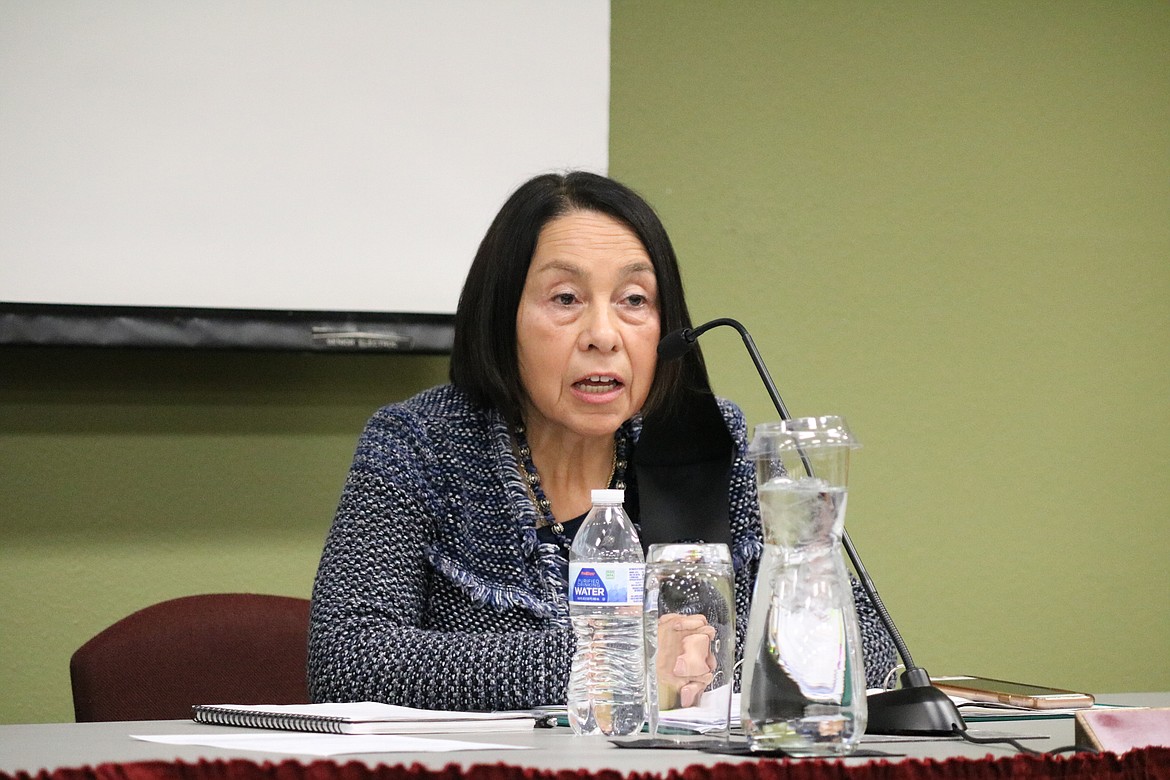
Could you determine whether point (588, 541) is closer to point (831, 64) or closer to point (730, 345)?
point (730, 345)

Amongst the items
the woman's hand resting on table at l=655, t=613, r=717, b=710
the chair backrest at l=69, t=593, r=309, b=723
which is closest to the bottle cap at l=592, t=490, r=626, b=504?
the woman's hand resting on table at l=655, t=613, r=717, b=710

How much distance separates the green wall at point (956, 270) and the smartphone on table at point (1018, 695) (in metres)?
1.36

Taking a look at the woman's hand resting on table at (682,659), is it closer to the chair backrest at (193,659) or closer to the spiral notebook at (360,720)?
the spiral notebook at (360,720)

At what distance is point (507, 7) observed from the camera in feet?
8.28

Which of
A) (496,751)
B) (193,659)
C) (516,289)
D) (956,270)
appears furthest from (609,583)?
(956,270)

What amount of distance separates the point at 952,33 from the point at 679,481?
69.4 inches

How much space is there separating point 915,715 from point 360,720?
1.56ft

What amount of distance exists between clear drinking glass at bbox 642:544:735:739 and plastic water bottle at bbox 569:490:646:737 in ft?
0.07

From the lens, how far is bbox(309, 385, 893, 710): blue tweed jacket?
51.8 inches

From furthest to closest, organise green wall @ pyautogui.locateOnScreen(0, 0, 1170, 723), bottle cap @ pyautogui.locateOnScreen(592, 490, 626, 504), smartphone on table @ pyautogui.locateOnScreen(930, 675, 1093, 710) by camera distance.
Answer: green wall @ pyautogui.locateOnScreen(0, 0, 1170, 723) → smartphone on table @ pyautogui.locateOnScreen(930, 675, 1093, 710) → bottle cap @ pyautogui.locateOnScreen(592, 490, 626, 504)

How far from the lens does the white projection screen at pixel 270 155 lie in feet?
7.38

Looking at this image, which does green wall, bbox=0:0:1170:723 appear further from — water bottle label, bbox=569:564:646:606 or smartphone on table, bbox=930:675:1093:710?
water bottle label, bbox=569:564:646:606

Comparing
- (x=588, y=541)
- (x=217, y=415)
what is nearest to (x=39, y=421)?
(x=217, y=415)

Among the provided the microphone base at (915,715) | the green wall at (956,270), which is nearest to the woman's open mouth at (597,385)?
the microphone base at (915,715)
